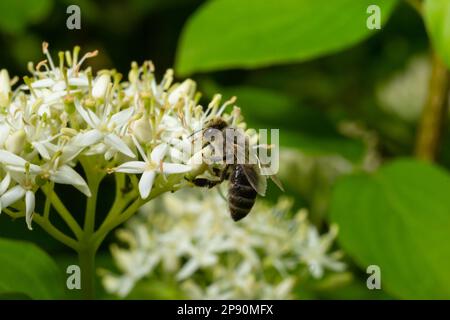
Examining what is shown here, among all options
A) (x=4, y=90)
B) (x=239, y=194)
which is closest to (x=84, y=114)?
(x=4, y=90)

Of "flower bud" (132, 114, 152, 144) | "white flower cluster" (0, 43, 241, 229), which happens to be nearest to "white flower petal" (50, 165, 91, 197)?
"white flower cluster" (0, 43, 241, 229)

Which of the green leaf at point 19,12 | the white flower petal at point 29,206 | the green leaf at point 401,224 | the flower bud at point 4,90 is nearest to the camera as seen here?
the white flower petal at point 29,206

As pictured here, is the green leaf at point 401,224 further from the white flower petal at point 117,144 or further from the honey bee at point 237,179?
the white flower petal at point 117,144

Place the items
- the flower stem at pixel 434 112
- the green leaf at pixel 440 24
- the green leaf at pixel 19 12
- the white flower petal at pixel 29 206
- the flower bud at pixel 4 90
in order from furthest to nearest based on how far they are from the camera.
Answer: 1. the green leaf at pixel 19 12
2. the flower stem at pixel 434 112
3. the green leaf at pixel 440 24
4. the flower bud at pixel 4 90
5. the white flower petal at pixel 29 206

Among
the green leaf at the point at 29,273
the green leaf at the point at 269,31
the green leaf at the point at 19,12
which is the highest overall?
the green leaf at the point at 19,12

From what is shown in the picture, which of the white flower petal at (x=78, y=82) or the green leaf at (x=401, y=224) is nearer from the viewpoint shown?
the white flower petal at (x=78, y=82)

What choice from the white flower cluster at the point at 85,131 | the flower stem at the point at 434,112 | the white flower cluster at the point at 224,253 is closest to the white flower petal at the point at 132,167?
the white flower cluster at the point at 85,131

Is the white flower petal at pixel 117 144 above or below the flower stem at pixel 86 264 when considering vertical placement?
above
